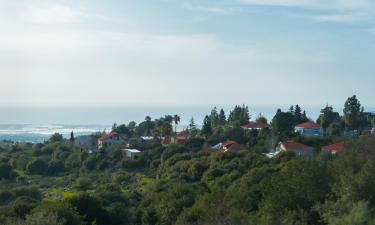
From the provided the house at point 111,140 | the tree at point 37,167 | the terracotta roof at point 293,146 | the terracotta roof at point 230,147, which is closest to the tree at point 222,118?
the house at point 111,140

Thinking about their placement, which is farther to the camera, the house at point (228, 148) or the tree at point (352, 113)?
the tree at point (352, 113)

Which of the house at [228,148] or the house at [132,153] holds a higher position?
the house at [228,148]

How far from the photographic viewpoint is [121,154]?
60500 millimetres

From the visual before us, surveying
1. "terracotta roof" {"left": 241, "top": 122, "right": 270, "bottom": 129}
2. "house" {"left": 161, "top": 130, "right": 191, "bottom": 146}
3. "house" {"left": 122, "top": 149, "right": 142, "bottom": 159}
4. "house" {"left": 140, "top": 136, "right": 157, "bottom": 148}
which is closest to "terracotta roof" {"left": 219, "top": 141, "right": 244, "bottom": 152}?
"house" {"left": 161, "top": 130, "right": 191, "bottom": 146}

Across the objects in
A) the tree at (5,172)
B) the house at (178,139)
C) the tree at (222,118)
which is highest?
the tree at (222,118)

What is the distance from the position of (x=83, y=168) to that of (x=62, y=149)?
10827 mm

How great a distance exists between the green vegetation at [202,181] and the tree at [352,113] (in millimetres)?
122

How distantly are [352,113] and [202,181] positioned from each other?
25264mm

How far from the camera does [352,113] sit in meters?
61.3

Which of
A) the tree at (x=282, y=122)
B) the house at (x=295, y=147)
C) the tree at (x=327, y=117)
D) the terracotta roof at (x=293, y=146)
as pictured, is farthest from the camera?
the tree at (x=327, y=117)

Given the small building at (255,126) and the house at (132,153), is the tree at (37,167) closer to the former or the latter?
the house at (132,153)

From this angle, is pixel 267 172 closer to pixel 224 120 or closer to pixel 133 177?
pixel 133 177

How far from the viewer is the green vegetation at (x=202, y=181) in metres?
23.1

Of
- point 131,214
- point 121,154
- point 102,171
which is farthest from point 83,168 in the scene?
point 131,214
